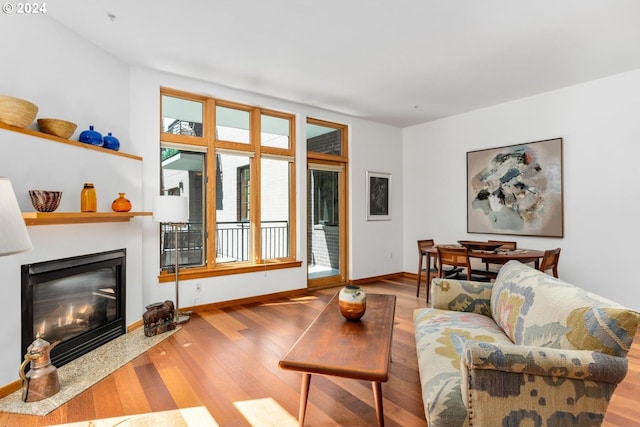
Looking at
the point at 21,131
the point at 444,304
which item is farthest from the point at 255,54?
the point at 444,304

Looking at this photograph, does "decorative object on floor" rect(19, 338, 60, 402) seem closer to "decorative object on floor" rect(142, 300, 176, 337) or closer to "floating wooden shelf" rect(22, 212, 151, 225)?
"floating wooden shelf" rect(22, 212, 151, 225)

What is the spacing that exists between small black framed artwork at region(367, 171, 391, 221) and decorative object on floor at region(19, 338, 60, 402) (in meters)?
4.62

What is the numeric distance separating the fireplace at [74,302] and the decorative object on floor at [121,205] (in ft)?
1.47

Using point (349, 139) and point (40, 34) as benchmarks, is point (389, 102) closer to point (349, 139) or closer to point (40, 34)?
point (349, 139)

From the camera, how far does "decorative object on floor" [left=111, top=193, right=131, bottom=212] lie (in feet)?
10.2

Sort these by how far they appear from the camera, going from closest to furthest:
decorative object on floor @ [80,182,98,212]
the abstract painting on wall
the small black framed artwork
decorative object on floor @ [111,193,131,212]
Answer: decorative object on floor @ [80,182,98,212] < decorative object on floor @ [111,193,131,212] < the abstract painting on wall < the small black framed artwork

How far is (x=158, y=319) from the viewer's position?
336 cm

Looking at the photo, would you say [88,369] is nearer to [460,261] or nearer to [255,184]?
[255,184]

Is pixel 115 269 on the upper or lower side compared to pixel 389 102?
lower

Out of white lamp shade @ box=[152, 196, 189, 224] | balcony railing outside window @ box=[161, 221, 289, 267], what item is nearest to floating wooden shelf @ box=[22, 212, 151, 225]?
white lamp shade @ box=[152, 196, 189, 224]

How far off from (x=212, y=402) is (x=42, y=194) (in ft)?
6.12

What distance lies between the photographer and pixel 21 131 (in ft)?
7.63

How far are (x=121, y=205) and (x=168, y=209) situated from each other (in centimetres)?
43

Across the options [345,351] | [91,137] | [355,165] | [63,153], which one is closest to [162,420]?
[345,351]
